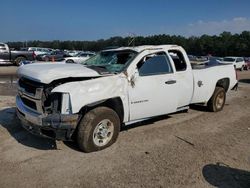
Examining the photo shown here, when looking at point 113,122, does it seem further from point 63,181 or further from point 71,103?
point 63,181

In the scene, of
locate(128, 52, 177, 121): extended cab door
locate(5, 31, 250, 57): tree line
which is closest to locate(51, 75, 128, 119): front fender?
locate(128, 52, 177, 121): extended cab door

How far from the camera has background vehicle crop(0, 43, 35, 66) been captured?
27547mm

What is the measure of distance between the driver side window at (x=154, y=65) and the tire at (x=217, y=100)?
252 centimetres

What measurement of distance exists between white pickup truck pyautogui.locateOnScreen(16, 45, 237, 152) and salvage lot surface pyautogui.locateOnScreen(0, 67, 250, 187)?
1.35ft

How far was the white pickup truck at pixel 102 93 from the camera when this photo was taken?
5297 mm

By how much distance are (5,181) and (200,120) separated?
516 centimetres

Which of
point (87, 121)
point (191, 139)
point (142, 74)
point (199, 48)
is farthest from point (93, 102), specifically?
point (199, 48)

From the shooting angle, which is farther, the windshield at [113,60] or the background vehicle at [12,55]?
the background vehicle at [12,55]

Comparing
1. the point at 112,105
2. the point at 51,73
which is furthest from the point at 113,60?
the point at 51,73

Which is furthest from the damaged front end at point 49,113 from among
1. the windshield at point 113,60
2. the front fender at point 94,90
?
the windshield at point 113,60

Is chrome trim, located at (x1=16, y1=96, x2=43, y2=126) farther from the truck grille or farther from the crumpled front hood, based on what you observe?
the crumpled front hood

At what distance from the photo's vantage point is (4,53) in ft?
90.8

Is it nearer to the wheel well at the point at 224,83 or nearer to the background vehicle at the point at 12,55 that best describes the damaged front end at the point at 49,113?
the wheel well at the point at 224,83

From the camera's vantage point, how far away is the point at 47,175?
184 inches
